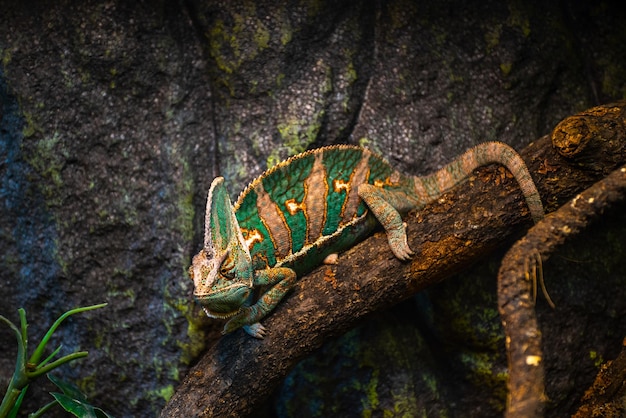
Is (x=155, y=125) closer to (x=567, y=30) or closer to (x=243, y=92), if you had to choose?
(x=243, y=92)

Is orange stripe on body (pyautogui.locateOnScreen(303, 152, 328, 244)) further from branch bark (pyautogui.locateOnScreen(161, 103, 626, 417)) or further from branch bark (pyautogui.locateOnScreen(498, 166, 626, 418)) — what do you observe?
branch bark (pyautogui.locateOnScreen(498, 166, 626, 418))

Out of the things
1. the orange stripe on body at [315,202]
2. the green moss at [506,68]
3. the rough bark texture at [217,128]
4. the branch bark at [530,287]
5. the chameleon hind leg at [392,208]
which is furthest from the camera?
the green moss at [506,68]

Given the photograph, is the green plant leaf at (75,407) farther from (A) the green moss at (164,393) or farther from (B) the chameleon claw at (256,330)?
(B) the chameleon claw at (256,330)

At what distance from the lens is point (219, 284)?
6.66 feet

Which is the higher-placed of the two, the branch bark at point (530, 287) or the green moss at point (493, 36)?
the green moss at point (493, 36)

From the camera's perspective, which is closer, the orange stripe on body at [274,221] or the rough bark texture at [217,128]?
the orange stripe on body at [274,221]

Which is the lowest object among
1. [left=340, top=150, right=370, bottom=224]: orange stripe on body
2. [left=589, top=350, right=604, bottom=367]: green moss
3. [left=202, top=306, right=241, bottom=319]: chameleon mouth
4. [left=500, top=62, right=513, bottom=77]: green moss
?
[left=589, top=350, right=604, bottom=367]: green moss

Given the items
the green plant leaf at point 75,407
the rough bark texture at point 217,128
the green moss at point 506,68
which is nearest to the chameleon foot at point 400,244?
the rough bark texture at point 217,128

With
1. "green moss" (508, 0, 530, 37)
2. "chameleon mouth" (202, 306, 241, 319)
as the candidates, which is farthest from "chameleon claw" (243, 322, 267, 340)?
"green moss" (508, 0, 530, 37)

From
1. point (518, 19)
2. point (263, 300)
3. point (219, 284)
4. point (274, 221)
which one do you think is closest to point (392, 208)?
point (274, 221)

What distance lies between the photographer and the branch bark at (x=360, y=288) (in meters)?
2.22

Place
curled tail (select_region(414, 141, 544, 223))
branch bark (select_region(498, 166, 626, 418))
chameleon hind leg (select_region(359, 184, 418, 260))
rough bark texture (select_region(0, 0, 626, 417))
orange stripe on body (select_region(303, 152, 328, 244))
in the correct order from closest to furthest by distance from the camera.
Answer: branch bark (select_region(498, 166, 626, 418)) → curled tail (select_region(414, 141, 544, 223)) → chameleon hind leg (select_region(359, 184, 418, 260)) → orange stripe on body (select_region(303, 152, 328, 244)) → rough bark texture (select_region(0, 0, 626, 417))

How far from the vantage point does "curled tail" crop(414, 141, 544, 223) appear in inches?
84.7

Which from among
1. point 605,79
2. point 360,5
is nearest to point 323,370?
point 360,5
